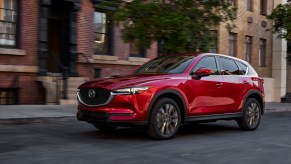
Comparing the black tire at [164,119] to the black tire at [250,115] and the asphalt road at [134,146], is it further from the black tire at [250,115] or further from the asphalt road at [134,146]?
the black tire at [250,115]

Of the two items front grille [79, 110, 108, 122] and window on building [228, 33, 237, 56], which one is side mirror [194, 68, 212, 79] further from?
window on building [228, 33, 237, 56]

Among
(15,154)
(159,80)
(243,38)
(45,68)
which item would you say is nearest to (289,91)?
(243,38)

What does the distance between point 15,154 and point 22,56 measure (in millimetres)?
9152

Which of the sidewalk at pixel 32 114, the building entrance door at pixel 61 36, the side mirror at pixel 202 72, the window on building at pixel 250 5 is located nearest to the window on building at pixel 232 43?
the window on building at pixel 250 5

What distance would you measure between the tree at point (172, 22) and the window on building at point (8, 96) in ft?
15.2

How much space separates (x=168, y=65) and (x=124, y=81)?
54.1 inches

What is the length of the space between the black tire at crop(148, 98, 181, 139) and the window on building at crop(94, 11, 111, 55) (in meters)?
10.2

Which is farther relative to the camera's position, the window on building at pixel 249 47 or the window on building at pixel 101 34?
the window on building at pixel 249 47

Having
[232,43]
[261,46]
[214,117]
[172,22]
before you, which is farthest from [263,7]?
[214,117]

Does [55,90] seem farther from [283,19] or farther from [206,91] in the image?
[283,19]

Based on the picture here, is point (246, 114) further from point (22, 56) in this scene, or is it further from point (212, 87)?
point (22, 56)

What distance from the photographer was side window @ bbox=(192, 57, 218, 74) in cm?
885

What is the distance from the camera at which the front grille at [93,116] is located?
7.68 meters

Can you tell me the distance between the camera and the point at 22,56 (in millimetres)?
15141
